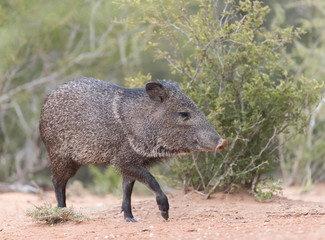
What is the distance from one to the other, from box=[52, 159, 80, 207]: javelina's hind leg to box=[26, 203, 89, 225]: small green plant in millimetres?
609

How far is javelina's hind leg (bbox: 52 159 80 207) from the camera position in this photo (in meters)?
5.39

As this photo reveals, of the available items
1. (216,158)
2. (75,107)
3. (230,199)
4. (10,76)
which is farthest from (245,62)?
(10,76)

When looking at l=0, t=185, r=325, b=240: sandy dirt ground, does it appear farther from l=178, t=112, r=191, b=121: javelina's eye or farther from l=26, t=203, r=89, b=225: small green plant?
l=178, t=112, r=191, b=121: javelina's eye

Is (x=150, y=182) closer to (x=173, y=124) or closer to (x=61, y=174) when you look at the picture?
(x=173, y=124)

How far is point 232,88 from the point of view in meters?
5.87

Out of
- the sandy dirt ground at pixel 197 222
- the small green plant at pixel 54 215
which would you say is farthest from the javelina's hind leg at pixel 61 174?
the small green plant at pixel 54 215

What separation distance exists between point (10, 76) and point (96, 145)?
6.05m

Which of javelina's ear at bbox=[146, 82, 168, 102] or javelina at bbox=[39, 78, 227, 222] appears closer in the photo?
javelina at bbox=[39, 78, 227, 222]

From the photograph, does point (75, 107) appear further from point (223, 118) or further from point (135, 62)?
point (135, 62)

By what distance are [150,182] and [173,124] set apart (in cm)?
59

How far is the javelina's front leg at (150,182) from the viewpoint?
15.1ft

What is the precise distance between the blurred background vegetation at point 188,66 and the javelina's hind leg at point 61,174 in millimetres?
1200

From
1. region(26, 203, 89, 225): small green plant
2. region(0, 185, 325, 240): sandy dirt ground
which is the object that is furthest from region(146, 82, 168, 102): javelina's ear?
region(26, 203, 89, 225): small green plant

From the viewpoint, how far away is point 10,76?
10.4 m
